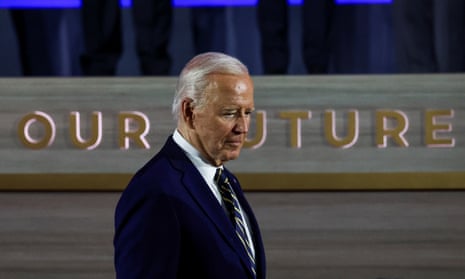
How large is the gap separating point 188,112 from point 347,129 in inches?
86.8

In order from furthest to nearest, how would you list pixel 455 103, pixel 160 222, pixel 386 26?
pixel 386 26 → pixel 455 103 → pixel 160 222

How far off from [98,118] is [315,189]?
1.01m

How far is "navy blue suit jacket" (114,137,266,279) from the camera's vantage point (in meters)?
1.39

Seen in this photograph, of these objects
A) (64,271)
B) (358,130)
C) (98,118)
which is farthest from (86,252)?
(358,130)

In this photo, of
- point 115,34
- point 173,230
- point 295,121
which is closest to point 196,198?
point 173,230

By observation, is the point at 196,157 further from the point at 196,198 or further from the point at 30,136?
the point at 30,136

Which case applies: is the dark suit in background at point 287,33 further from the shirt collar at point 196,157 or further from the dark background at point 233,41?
the shirt collar at point 196,157

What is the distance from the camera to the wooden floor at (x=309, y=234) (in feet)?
12.0

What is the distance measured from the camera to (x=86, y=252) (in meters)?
3.71

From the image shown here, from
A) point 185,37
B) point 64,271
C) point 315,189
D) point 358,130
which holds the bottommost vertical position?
point 64,271

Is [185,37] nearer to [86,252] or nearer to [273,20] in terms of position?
[273,20]

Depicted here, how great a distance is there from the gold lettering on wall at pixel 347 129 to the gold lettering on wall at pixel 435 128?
311 mm

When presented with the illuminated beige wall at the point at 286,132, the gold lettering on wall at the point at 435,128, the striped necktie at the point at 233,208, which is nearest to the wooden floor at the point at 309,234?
the illuminated beige wall at the point at 286,132

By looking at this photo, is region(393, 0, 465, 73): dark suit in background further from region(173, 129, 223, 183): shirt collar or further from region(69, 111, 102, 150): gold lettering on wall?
region(173, 129, 223, 183): shirt collar
